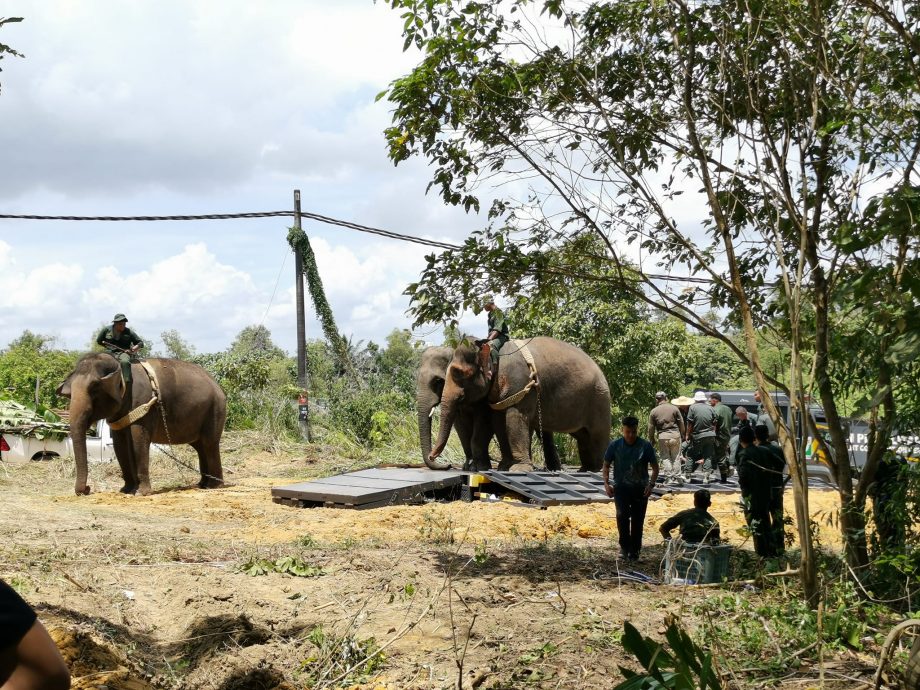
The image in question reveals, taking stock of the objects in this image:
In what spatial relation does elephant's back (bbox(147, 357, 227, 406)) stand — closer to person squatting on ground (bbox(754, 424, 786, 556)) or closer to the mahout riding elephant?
the mahout riding elephant

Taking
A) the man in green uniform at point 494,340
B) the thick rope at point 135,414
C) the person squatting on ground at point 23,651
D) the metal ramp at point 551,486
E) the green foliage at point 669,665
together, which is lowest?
the green foliage at point 669,665

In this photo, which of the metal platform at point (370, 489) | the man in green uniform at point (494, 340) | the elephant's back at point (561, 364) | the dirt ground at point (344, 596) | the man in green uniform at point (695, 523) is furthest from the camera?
the elephant's back at point (561, 364)

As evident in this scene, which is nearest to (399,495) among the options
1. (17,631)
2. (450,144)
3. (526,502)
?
(526,502)

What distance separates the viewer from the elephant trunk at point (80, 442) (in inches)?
589

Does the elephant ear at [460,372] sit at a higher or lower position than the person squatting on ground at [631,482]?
higher

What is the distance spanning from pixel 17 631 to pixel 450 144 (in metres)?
6.65

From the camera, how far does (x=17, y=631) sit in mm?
2789

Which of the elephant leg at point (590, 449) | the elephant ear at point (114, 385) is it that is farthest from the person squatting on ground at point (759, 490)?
the elephant ear at point (114, 385)

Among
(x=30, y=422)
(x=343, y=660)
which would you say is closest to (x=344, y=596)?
(x=343, y=660)

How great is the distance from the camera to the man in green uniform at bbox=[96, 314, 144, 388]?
15406mm

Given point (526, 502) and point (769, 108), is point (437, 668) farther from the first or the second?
point (526, 502)

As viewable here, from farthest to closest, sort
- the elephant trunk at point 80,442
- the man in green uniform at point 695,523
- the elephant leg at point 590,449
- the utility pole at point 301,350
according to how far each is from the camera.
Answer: the utility pole at point 301,350 → the elephant leg at point 590,449 → the elephant trunk at point 80,442 → the man in green uniform at point 695,523

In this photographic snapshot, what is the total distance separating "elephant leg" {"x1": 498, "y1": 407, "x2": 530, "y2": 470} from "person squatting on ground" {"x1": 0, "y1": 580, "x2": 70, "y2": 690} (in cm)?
1361

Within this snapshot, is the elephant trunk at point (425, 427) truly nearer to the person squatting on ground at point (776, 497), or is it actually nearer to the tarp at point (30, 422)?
the tarp at point (30, 422)
